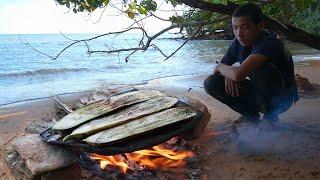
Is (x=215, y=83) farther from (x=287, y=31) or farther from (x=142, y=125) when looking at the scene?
(x=142, y=125)

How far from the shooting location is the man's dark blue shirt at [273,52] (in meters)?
3.18

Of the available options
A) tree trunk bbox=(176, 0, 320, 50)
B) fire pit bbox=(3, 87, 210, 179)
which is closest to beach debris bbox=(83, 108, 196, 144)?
fire pit bbox=(3, 87, 210, 179)

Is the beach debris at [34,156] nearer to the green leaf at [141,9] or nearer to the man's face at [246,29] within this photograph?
the green leaf at [141,9]

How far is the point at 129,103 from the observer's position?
3166 mm

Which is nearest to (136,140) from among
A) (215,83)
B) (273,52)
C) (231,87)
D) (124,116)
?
(124,116)

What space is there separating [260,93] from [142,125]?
4.45 feet

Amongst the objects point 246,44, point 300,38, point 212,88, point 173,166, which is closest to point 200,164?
point 173,166

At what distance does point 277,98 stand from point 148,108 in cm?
130

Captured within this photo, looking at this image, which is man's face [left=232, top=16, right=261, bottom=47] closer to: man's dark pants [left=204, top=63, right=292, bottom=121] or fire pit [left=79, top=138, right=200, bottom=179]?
man's dark pants [left=204, top=63, right=292, bottom=121]

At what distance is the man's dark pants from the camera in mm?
3355

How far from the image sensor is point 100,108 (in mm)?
3156

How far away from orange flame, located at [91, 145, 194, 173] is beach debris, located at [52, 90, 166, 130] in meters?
0.35

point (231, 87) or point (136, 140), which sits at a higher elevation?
point (231, 87)

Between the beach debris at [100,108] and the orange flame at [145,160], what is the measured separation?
35 cm
